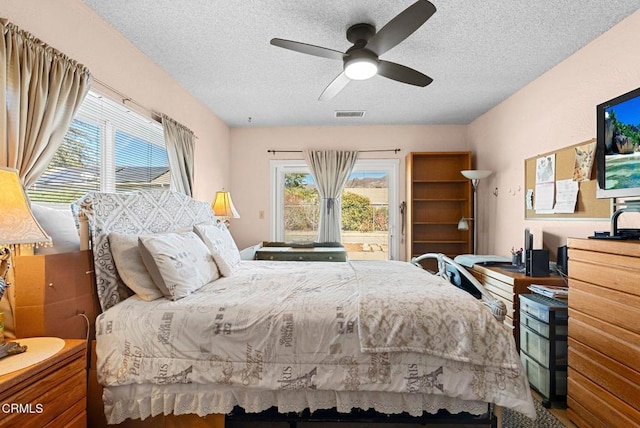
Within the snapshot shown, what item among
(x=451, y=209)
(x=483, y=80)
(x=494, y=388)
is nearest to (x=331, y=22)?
(x=483, y=80)

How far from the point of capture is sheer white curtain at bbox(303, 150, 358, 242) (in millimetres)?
4242

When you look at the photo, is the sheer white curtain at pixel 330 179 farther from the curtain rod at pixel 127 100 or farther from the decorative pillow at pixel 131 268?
the decorative pillow at pixel 131 268

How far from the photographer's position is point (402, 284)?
5.94 ft

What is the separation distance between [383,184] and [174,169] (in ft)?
9.20

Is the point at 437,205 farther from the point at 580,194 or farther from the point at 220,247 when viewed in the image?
the point at 220,247

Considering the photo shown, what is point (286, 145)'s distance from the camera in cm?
438

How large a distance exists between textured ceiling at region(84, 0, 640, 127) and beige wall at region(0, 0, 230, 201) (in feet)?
0.31

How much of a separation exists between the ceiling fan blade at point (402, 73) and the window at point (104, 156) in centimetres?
196

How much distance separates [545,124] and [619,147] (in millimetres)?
1226

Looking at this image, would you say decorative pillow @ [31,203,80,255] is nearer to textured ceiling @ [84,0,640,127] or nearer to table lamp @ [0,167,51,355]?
table lamp @ [0,167,51,355]

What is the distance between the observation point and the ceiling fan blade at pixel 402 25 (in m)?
1.49

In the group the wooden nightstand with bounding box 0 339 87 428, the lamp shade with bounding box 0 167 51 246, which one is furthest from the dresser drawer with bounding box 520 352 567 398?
the lamp shade with bounding box 0 167 51 246

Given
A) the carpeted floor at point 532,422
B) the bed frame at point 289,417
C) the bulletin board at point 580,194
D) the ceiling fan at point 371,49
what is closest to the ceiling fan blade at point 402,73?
the ceiling fan at point 371,49

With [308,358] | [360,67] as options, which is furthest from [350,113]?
[308,358]
